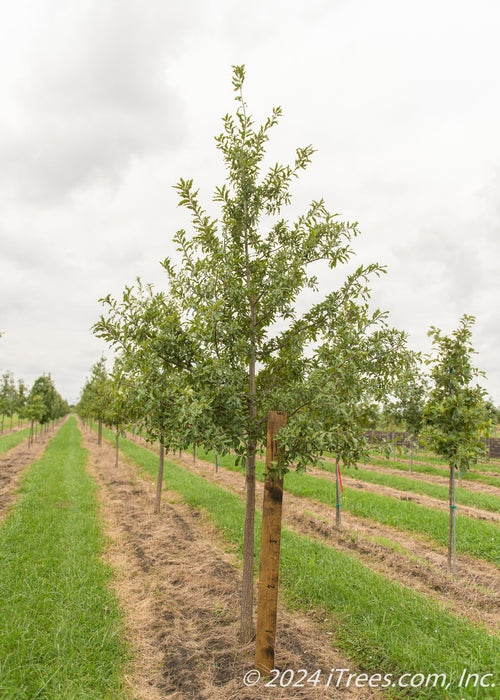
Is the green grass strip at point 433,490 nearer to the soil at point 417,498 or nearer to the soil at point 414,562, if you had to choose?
the soil at point 417,498

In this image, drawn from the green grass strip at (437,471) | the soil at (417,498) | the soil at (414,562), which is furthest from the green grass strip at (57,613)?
the green grass strip at (437,471)

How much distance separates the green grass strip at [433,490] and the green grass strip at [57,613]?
8759mm

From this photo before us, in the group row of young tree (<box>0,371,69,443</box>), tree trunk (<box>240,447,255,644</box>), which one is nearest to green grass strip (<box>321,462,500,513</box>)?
tree trunk (<box>240,447,255,644</box>)

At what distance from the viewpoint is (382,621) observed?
4758 millimetres

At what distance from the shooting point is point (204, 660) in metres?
4.30

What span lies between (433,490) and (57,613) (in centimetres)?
1415

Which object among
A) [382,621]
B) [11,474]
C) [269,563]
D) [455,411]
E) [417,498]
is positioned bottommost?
[11,474]

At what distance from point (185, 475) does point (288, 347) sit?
12622mm

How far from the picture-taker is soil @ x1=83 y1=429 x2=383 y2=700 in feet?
12.6

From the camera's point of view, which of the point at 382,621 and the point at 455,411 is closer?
the point at 382,621

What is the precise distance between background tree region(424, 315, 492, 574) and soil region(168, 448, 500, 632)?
1.58 ft

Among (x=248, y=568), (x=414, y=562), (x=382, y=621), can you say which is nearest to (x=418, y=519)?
(x=414, y=562)

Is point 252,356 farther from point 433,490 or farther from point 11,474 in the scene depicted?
point 11,474

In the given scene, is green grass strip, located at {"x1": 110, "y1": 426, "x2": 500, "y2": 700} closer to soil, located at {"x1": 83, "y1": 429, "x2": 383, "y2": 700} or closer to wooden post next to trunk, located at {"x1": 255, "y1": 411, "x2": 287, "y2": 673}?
soil, located at {"x1": 83, "y1": 429, "x2": 383, "y2": 700}
